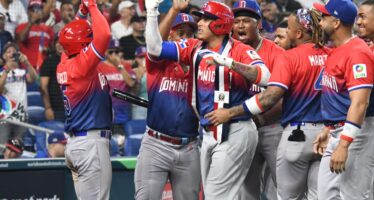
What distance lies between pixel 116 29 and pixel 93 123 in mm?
4830

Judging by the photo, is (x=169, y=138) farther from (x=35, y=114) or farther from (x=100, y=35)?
(x=35, y=114)

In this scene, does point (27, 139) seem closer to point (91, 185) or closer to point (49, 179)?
point (49, 179)

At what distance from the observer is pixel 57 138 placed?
10.4 meters

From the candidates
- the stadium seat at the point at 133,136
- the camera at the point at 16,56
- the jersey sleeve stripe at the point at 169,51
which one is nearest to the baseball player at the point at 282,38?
the jersey sleeve stripe at the point at 169,51

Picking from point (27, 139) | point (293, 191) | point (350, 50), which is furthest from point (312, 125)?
point (27, 139)

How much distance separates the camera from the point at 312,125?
742 cm

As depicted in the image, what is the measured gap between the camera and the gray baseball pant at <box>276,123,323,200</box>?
7371 millimetres

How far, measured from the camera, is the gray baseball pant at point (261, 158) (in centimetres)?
785

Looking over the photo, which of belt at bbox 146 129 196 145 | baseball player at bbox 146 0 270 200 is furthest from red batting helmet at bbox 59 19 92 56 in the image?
belt at bbox 146 129 196 145

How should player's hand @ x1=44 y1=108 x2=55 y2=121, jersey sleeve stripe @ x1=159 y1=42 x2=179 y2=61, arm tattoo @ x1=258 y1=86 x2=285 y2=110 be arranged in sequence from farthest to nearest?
player's hand @ x1=44 y1=108 x2=55 y2=121
jersey sleeve stripe @ x1=159 y1=42 x2=179 y2=61
arm tattoo @ x1=258 y1=86 x2=285 y2=110

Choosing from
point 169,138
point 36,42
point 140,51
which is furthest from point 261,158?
point 36,42

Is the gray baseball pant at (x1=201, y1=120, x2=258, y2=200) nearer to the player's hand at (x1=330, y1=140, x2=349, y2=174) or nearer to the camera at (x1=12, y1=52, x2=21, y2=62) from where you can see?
the player's hand at (x1=330, y1=140, x2=349, y2=174)

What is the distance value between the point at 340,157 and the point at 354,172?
32 cm

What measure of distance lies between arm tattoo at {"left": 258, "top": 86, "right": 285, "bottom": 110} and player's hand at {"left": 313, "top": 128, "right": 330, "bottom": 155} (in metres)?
0.45
